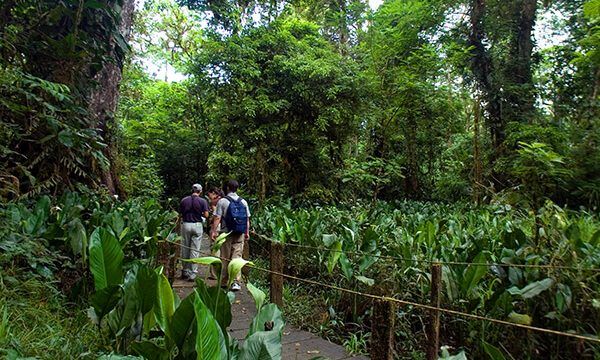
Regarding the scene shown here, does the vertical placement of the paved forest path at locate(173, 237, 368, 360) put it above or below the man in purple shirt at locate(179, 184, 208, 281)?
below

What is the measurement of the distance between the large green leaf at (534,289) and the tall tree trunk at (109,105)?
255 inches

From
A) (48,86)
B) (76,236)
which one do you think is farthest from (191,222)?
(48,86)

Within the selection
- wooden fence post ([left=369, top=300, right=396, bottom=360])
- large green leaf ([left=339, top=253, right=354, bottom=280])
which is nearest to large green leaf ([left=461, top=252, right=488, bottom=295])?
large green leaf ([left=339, top=253, right=354, bottom=280])

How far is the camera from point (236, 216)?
571 cm

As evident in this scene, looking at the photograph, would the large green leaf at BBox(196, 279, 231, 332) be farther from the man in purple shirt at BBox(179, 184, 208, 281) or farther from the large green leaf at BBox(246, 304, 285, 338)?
the man in purple shirt at BBox(179, 184, 208, 281)

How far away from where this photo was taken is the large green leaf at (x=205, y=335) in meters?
1.75

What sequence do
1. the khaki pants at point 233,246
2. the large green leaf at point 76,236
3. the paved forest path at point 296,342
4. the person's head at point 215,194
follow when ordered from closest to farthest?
1. the paved forest path at point 296,342
2. the large green leaf at point 76,236
3. the khaki pants at point 233,246
4. the person's head at point 215,194

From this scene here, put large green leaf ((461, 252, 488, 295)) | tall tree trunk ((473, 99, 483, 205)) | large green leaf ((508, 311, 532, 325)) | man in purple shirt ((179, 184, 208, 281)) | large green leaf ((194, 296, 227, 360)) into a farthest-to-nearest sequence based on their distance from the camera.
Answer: tall tree trunk ((473, 99, 483, 205))
man in purple shirt ((179, 184, 208, 281))
large green leaf ((461, 252, 488, 295))
large green leaf ((508, 311, 532, 325))
large green leaf ((194, 296, 227, 360))

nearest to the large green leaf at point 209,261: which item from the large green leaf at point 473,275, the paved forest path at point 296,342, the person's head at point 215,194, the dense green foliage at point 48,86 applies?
the paved forest path at point 296,342

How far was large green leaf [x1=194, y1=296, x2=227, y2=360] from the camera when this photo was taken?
5.76ft

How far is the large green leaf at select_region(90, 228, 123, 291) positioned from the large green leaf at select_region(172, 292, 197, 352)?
0.75m

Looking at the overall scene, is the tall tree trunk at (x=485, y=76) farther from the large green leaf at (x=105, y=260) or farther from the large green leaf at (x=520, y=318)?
the large green leaf at (x=105, y=260)

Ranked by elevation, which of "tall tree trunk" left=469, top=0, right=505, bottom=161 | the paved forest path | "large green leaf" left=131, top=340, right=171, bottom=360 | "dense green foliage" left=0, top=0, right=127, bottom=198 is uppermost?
"tall tree trunk" left=469, top=0, right=505, bottom=161

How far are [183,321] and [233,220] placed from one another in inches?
142
